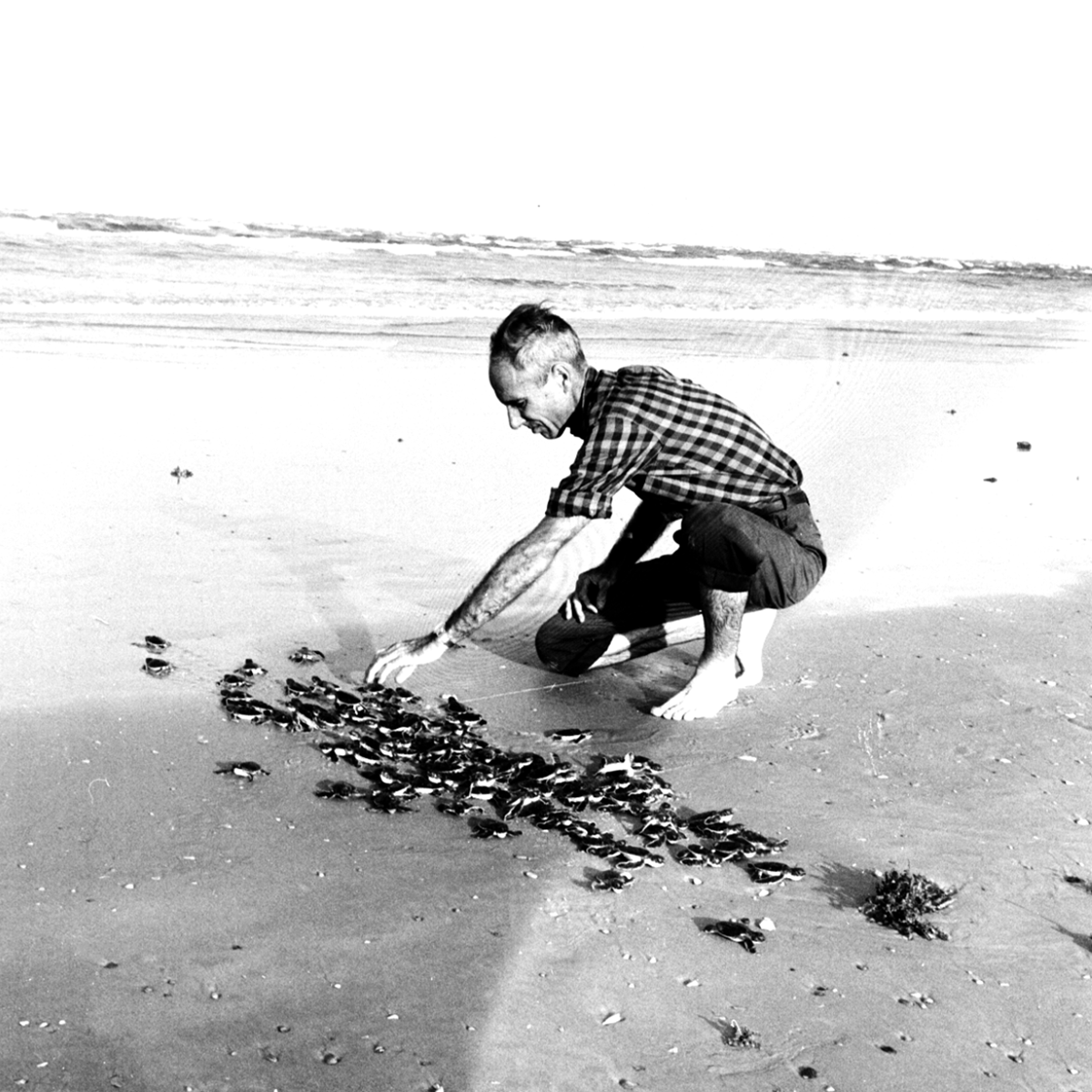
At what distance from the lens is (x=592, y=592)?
17.5 ft

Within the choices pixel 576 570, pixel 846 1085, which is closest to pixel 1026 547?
pixel 576 570

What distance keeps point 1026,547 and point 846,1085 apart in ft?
17.5

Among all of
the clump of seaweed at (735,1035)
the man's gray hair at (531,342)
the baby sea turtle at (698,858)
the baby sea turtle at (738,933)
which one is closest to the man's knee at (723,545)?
the man's gray hair at (531,342)

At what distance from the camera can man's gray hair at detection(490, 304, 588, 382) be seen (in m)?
4.39

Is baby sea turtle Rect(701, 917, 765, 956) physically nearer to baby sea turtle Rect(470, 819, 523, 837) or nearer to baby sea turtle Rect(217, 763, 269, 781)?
baby sea turtle Rect(470, 819, 523, 837)

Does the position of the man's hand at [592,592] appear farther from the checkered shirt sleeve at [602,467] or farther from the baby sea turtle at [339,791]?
the baby sea turtle at [339,791]

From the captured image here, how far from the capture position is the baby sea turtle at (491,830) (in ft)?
12.8

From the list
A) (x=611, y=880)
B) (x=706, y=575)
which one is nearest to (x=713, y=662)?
(x=706, y=575)

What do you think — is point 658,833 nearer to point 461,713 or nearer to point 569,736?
point 569,736

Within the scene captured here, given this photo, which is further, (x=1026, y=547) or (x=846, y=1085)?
(x=1026, y=547)

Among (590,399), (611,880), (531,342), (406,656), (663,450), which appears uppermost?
(531,342)

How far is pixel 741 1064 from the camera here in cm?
289

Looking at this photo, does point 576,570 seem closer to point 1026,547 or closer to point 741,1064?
point 1026,547

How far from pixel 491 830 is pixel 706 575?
1.39 m
